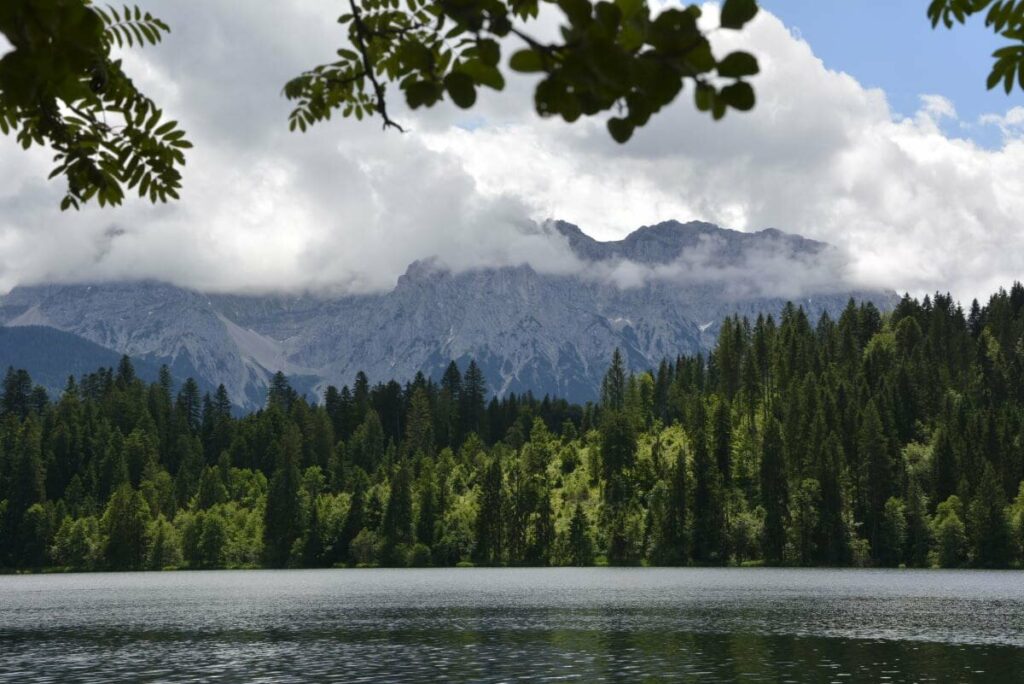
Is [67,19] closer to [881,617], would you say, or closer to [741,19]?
[741,19]

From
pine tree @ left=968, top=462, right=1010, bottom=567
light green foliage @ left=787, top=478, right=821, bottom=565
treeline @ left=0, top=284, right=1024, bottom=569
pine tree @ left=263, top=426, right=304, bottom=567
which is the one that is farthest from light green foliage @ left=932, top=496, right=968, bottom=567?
pine tree @ left=263, top=426, right=304, bottom=567

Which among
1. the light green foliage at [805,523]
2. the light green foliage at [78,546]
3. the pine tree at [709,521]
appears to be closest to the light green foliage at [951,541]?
the light green foliage at [805,523]

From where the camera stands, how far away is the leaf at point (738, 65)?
2.79m

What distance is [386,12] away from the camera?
5.95 m

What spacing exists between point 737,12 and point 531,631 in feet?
223

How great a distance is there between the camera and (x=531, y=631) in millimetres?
67875

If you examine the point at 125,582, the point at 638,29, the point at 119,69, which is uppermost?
the point at 119,69

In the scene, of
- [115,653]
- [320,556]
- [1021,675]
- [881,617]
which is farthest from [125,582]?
[1021,675]

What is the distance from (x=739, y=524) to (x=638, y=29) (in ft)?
542

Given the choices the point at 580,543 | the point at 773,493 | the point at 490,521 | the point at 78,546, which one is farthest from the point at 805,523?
the point at 78,546

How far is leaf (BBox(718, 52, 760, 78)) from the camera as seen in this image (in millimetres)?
2785

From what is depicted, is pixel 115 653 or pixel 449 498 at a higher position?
pixel 449 498

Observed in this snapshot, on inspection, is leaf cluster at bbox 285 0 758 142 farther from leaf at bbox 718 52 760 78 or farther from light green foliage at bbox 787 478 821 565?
light green foliage at bbox 787 478 821 565

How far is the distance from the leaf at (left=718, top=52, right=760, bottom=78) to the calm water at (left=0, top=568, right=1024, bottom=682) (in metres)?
46.2
